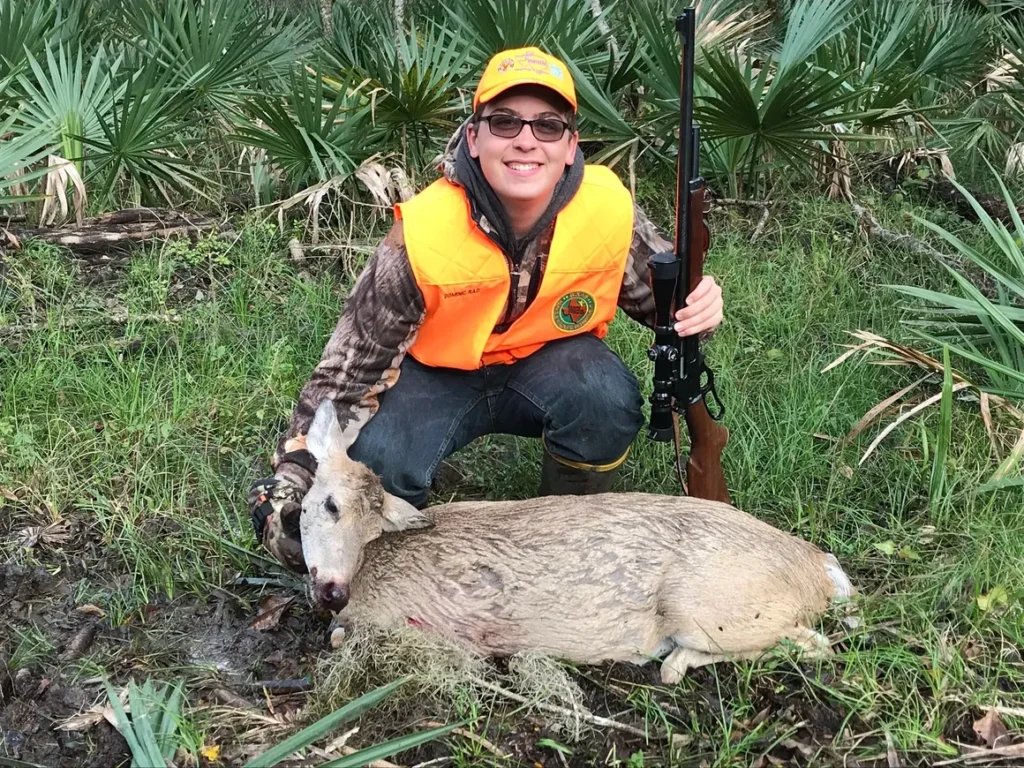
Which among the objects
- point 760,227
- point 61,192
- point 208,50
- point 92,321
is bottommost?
point 92,321

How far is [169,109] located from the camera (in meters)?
6.41

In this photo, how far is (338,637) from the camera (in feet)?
11.0

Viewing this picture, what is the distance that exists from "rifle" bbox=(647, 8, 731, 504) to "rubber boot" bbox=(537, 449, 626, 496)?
35cm

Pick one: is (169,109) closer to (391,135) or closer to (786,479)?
(391,135)

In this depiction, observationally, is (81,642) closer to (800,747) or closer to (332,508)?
(332,508)

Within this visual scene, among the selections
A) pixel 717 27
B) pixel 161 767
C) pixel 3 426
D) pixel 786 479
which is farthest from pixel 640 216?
pixel 717 27

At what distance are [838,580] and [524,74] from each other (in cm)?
223

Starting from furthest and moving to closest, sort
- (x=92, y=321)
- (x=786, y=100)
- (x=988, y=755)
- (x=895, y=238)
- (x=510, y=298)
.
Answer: (x=895, y=238) < (x=786, y=100) < (x=92, y=321) < (x=510, y=298) < (x=988, y=755)

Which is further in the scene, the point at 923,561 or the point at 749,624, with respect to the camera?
the point at 923,561

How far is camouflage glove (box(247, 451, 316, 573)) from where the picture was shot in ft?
10.9

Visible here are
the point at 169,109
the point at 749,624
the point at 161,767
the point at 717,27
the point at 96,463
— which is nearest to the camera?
the point at 161,767

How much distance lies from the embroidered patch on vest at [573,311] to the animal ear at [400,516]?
3.60ft

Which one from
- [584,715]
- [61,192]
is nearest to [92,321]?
[61,192]

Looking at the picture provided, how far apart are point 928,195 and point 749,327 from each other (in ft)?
9.31
